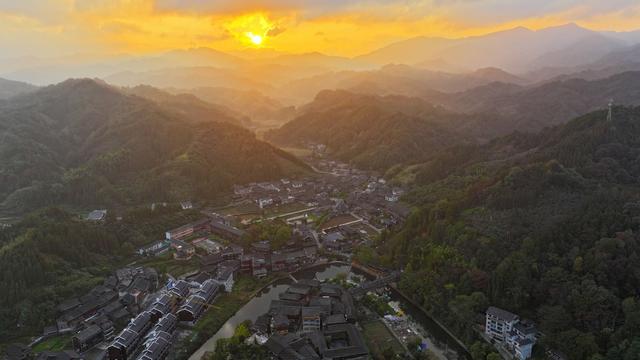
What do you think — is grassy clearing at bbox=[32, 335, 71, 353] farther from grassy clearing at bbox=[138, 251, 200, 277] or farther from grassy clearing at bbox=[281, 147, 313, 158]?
grassy clearing at bbox=[281, 147, 313, 158]

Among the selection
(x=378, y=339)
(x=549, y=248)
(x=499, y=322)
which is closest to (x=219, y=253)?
(x=378, y=339)

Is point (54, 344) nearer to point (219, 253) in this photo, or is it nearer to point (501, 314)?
point (219, 253)

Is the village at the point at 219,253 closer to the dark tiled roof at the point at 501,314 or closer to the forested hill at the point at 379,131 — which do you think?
the forested hill at the point at 379,131

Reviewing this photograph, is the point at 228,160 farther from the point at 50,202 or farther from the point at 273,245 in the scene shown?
the point at 273,245

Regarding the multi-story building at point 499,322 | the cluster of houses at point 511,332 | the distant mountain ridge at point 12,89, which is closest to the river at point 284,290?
the multi-story building at point 499,322

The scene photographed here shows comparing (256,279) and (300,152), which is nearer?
(256,279)

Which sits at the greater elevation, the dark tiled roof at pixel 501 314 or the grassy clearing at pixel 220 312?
the dark tiled roof at pixel 501 314

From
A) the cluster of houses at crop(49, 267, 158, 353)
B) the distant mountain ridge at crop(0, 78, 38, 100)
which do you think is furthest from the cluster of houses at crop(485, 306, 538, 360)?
the distant mountain ridge at crop(0, 78, 38, 100)
